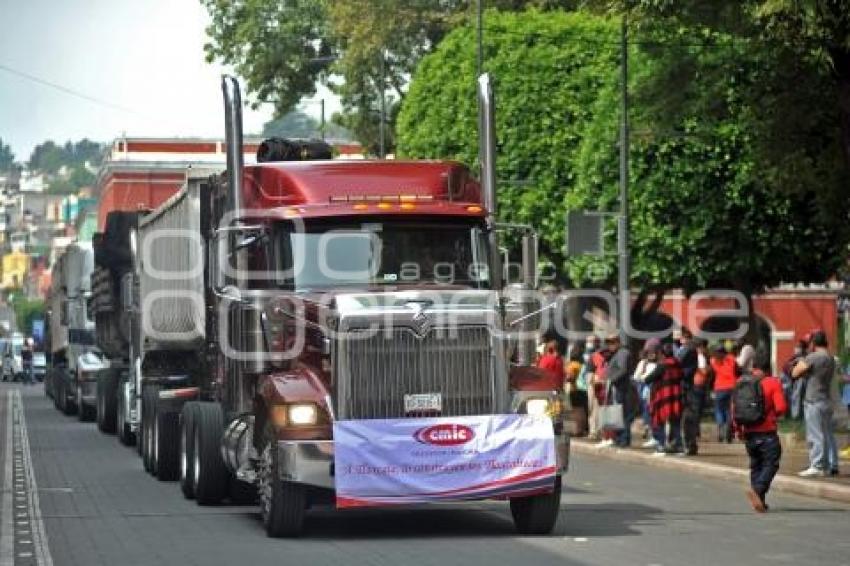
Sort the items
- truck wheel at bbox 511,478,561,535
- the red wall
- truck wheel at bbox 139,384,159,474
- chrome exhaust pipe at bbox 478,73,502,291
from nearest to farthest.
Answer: truck wheel at bbox 511,478,561,535, chrome exhaust pipe at bbox 478,73,502,291, truck wheel at bbox 139,384,159,474, the red wall

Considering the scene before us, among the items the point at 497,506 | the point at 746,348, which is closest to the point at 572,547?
the point at 497,506

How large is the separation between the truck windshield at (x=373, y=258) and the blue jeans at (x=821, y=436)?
8.27m

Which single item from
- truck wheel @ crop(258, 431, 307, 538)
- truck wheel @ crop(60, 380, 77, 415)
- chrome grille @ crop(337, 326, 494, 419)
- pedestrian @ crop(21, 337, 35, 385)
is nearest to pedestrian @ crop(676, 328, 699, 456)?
chrome grille @ crop(337, 326, 494, 419)

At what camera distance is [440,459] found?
19.4 metres

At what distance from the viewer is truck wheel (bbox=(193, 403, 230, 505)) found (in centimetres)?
2316

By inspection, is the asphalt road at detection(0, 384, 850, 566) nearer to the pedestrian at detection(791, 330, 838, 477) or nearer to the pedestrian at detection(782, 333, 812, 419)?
the pedestrian at detection(791, 330, 838, 477)

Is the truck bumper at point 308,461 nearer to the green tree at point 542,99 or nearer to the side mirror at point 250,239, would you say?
the side mirror at point 250,239

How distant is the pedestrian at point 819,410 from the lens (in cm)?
2769

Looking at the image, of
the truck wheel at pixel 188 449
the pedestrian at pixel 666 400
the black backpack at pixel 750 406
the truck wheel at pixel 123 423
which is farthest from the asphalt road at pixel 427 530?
the truck wheel at pixel 123 423

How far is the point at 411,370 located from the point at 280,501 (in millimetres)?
1580

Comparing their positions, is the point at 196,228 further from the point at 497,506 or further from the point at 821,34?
the point at 821,34

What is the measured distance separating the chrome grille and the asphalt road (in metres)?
1.15

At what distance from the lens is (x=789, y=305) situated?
8538 centimetres

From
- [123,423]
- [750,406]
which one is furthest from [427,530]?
[123,423]
